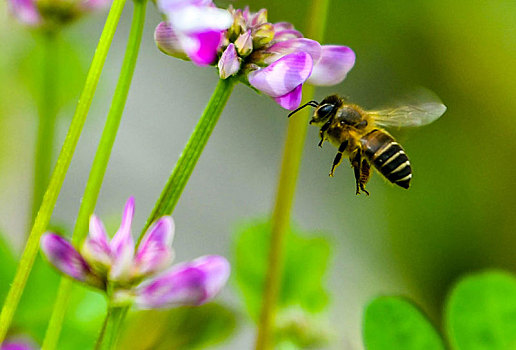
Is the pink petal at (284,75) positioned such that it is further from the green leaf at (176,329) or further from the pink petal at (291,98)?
the green leaf at (176,329)

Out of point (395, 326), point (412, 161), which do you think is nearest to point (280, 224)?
point (395, 326)

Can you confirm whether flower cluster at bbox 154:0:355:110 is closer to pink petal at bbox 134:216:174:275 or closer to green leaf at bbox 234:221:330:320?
pink petal at bbox 134:216:174:275

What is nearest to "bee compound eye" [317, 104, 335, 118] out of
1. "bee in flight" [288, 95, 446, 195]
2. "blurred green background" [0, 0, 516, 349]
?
"bee in flight" [288, 95, 446, 195]

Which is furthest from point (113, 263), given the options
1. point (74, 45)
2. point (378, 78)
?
point (378, 78)

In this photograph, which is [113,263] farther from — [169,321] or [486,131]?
[486,131]

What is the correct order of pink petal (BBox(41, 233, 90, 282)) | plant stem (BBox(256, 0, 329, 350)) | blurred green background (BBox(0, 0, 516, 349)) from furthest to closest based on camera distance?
blurred green background (BBox(0, 0, 516, 349))
plant stem (BBox(256, 0, 329, 350))
pink petal (BBox(41, 233, 90, 282))

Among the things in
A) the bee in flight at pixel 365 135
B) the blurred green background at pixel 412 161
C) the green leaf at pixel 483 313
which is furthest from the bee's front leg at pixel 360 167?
the blurred green background at pixel 412 161
